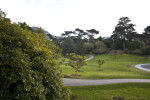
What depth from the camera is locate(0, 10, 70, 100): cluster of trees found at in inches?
154

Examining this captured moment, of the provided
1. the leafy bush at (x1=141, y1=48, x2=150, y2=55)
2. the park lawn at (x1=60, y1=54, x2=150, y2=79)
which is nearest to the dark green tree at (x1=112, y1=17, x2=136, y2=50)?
the leafy bush at (x1=141, y1=48, x2=150, y2=55)

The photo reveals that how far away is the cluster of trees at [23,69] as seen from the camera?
392 cm

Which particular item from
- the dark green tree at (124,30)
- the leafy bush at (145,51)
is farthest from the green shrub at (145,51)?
the dark green tree at (124,30)

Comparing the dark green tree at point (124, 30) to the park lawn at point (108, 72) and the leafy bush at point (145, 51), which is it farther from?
the park lawn at point (108, 72)

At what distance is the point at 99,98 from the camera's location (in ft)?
35.1

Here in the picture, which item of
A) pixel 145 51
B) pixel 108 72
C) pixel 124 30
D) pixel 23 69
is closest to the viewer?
pixel 23 69

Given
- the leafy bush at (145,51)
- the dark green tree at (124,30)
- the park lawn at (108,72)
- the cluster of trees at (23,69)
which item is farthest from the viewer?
the dark green tree at (124,30)

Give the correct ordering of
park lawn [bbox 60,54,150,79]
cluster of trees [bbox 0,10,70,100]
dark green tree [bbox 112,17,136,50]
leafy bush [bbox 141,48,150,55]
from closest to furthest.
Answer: cluster of trees [bbox 0,10,70,100]
park lawn [bbox 60,54,150,79]
leafy bush [bbox 141,48,150,55]
dark green tree [bbox 112,17,136,50]

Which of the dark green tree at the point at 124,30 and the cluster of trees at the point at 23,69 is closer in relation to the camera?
the cluster of trees at the point at 23,69

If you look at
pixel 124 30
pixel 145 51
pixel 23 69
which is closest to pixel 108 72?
pixel 23 69

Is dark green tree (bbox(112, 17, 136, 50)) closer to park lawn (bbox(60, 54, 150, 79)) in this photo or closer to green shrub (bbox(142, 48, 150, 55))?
green shrub (bbox(142, 48, 150, 55))

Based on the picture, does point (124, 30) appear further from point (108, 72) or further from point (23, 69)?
point (23, 69)

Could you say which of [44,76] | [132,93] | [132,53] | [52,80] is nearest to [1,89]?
[44,76]

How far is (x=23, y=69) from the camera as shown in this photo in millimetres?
4191
